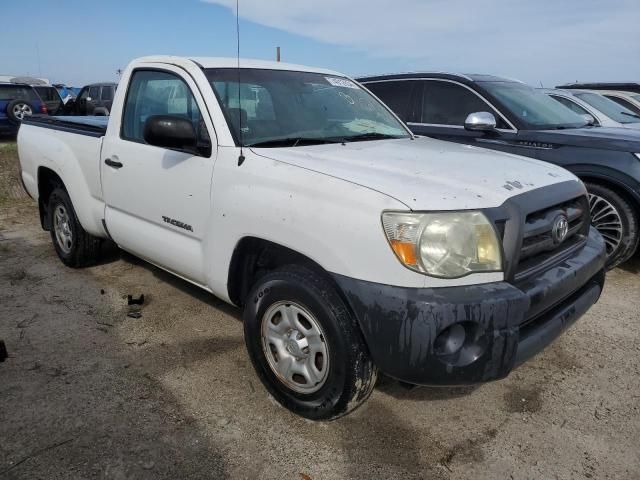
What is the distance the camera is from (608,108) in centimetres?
780

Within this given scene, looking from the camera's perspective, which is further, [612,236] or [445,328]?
[612,236]

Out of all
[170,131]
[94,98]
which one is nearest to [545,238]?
[170,131]

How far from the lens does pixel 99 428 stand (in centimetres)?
247

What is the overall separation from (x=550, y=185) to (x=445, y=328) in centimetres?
108

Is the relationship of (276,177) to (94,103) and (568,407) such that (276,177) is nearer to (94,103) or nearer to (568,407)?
(568,407)

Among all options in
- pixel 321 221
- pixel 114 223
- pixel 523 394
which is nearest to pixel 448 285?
pixel 321 221

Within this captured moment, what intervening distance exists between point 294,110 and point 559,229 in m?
Answer: 1.69

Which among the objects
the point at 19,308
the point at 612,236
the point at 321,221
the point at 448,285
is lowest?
the point at 19,308

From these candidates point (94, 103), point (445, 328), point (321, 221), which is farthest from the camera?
point (94, 103)

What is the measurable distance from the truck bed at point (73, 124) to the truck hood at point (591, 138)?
381cm

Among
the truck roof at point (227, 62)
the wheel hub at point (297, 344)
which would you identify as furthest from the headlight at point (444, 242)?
the truck roof at point (227, 62)

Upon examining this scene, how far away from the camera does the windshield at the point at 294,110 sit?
294cm

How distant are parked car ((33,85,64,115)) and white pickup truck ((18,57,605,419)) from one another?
43.0ft

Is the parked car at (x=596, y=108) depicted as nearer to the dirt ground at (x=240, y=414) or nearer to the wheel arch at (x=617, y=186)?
the wheel arch at (x=617, y=186)
